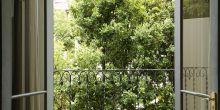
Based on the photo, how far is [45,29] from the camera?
2.87 m

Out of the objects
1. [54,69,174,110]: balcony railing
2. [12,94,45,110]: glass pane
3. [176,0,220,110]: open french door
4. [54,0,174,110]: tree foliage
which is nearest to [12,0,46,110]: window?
[12,94,45,110]: glass pane

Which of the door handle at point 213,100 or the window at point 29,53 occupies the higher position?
the window at point 29,53

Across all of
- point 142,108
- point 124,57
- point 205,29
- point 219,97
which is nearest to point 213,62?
point 219,97

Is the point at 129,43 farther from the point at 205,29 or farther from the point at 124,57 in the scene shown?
the point at 205,29

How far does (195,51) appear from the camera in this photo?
2.89m

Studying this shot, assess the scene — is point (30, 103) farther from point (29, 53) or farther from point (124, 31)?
point (124, 31)

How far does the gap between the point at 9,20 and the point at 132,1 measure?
5.65 m

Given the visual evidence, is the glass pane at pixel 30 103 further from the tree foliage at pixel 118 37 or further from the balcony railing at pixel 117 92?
the tree foliage at pixel 118 37

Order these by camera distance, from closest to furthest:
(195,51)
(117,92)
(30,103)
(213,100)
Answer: (213,100)
(30,103)
(195,51)
(117,92)

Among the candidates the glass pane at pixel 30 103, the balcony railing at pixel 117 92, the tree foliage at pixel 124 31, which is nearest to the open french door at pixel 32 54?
the glass pane at pixel 30 103

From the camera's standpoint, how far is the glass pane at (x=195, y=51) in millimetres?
2629

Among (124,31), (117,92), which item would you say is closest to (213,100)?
(117,92)

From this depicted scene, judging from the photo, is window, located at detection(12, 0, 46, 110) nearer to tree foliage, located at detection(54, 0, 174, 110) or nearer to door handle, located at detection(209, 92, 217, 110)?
door handle, located at detection(209, 92, 217, 110)

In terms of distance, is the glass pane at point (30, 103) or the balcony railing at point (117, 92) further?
the balcony railing at point (117, 92)
